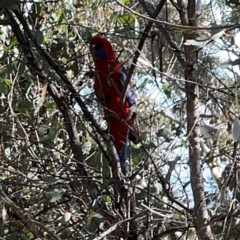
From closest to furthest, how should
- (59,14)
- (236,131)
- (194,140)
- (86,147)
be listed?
(236,131) < (194,140) < (86,147) < (59,14)

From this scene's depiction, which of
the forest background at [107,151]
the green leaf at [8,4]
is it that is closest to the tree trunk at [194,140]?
the forest background at [107,151]

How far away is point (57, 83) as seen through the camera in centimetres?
164

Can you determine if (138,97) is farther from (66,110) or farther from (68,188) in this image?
(68,188)

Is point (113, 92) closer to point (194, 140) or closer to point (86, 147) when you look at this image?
point (86, 147)

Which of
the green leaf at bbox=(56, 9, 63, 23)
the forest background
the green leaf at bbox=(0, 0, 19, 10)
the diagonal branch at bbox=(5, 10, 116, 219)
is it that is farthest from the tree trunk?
the green leaf at bbox=(56, 9, 63, 23)

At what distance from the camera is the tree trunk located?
52.7 inches

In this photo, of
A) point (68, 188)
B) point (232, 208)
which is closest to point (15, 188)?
point (68, 188)

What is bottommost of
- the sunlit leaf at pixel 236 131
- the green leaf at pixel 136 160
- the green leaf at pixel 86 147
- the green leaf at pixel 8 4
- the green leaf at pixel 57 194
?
the sunlit leaf at pixel 236 131

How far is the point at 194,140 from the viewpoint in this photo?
4.54ft

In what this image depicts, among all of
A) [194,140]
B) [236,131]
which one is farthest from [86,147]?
[236,131]

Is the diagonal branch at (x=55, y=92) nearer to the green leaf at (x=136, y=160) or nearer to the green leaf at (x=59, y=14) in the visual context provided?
the green leaf at (x=136, y=160)

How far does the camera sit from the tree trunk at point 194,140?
1339 mm

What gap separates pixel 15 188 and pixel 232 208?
2.83 feet

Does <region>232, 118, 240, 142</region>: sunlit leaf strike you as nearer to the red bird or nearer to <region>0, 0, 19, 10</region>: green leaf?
<region>0, 0, 19, 10</region>: green leaf
